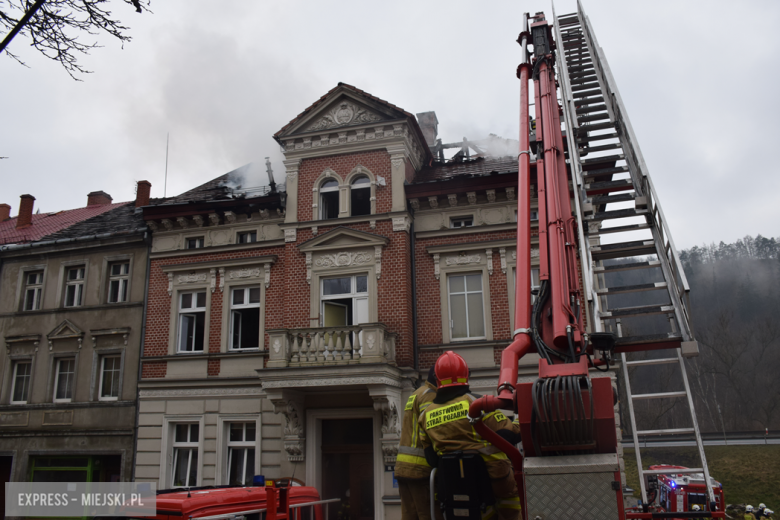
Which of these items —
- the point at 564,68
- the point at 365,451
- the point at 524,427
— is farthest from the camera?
the point at 365,451

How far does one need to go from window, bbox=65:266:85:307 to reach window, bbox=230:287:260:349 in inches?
198

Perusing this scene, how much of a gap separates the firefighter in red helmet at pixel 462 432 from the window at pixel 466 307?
8520 millimetres

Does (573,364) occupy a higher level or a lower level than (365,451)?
higher

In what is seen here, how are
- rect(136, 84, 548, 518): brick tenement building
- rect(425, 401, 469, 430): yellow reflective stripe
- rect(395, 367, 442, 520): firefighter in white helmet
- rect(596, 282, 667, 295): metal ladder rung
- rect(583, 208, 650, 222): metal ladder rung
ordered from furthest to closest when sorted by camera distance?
rect(136, 84, 548, 518): brick tenement building
rect(583, 208, 650, 222): metal ladder rung
rect(596, 282, 667, 295): metal ladder rung
rect(395, 367, 442, 520): firefighter in white helmet
rect(425, 401, 469, 430): yellow reflective stripe

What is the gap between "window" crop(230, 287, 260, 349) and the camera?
15.4 meters

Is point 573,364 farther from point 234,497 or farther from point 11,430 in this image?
point 11,430

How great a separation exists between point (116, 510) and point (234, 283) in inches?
350

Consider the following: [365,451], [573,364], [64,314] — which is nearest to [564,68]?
[573,364]

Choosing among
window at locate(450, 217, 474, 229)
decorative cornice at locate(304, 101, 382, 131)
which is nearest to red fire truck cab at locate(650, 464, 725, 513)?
window at locate(450, 217, 474, 229)

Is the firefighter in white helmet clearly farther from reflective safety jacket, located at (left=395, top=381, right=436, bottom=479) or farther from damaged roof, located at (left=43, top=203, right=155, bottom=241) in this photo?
damaged roof, located at (left=43, top=203, right=155, bottom=241)

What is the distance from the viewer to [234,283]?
1568 cm

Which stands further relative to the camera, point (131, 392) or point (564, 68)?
point (131, 392)

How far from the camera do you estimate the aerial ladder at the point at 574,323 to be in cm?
457

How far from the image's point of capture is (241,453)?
573 inches
